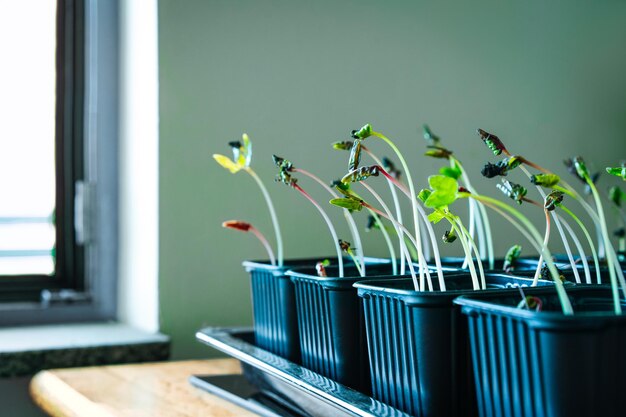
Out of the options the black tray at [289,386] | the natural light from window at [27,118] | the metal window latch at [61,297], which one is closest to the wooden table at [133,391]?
the black tray at [289,386]

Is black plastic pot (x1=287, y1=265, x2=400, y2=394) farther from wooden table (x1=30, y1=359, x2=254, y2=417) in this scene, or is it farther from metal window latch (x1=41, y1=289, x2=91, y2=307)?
metal window latch (x1=41, y1=289, x2=91, y2=307)

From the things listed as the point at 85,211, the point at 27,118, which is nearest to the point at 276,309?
the point at 85,211

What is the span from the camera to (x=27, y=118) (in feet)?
5.69

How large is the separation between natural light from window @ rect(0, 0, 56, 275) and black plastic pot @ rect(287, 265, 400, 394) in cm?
95

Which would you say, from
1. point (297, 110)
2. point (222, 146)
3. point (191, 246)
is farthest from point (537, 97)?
point (191, 246)

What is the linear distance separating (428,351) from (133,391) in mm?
631

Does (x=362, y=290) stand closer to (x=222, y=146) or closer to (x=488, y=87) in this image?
(x=222, y=146)

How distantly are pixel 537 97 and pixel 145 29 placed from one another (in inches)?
35.2

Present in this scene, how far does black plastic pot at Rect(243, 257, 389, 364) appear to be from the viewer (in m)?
1.08

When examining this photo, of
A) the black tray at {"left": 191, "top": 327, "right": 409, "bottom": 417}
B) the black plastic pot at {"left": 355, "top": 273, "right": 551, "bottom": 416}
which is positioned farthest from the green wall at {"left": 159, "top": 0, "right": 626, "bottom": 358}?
the black plastic pot at {"left": 355, "top": 273, "right": 551, "bottom": 416}

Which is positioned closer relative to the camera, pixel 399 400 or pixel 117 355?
pixel 399 400

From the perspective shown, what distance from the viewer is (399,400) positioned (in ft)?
2.55

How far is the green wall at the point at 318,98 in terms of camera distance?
5.04 feet

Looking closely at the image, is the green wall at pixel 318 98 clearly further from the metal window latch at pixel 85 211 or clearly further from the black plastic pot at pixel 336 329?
the black plastic pot at pixel 336 329
